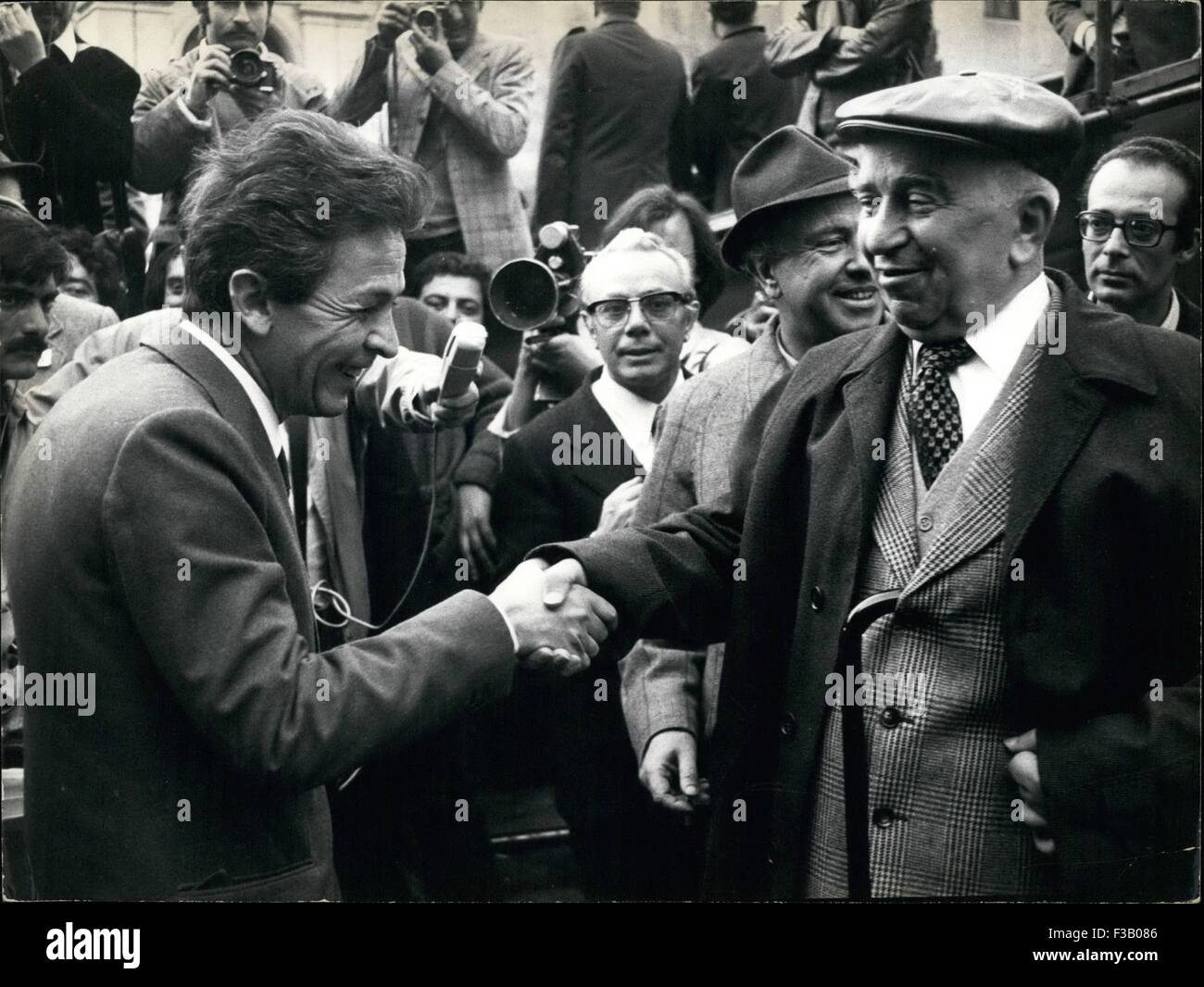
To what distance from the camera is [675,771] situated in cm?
346

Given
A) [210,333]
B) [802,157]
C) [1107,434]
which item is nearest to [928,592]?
[1107,434]

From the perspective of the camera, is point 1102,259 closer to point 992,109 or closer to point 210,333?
point 992,109

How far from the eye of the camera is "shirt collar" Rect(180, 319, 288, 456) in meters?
2.87

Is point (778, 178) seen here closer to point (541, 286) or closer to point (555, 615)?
point (541, 286)

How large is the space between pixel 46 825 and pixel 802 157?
7.48 ft

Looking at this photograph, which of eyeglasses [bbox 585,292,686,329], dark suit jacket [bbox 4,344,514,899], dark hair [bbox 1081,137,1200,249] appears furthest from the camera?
eyeglasses [bbox 585,292,686,329]

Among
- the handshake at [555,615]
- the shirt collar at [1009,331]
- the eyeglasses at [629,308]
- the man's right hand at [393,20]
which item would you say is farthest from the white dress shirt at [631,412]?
the man's right hand at [393,20]

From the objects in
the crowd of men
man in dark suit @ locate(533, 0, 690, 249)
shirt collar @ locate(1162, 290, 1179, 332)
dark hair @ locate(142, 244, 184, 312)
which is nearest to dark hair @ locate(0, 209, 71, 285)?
the crowd of men

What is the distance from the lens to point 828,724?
2977mm

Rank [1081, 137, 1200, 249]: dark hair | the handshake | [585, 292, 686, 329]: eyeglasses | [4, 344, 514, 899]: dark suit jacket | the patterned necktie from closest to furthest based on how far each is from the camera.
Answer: [4, 344, 514, 899]: dark suit jacket → the patterned necktie → the handshake → [1081, 137, 1200, 249]: dark hair → [585, 292, 686, 329]: eyeglasses

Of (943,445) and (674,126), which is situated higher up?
(674,126)

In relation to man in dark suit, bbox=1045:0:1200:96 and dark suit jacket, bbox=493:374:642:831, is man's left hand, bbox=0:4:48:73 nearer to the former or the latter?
dark suit jacket, bbox=493:374:642:831

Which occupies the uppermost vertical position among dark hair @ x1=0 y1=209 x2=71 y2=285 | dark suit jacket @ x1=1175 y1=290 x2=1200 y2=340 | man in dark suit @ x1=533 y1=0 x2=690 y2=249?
man in dark suit @ x1=533 y1=0 x2=690 y2=249

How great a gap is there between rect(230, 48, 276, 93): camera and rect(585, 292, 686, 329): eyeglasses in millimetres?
1029
